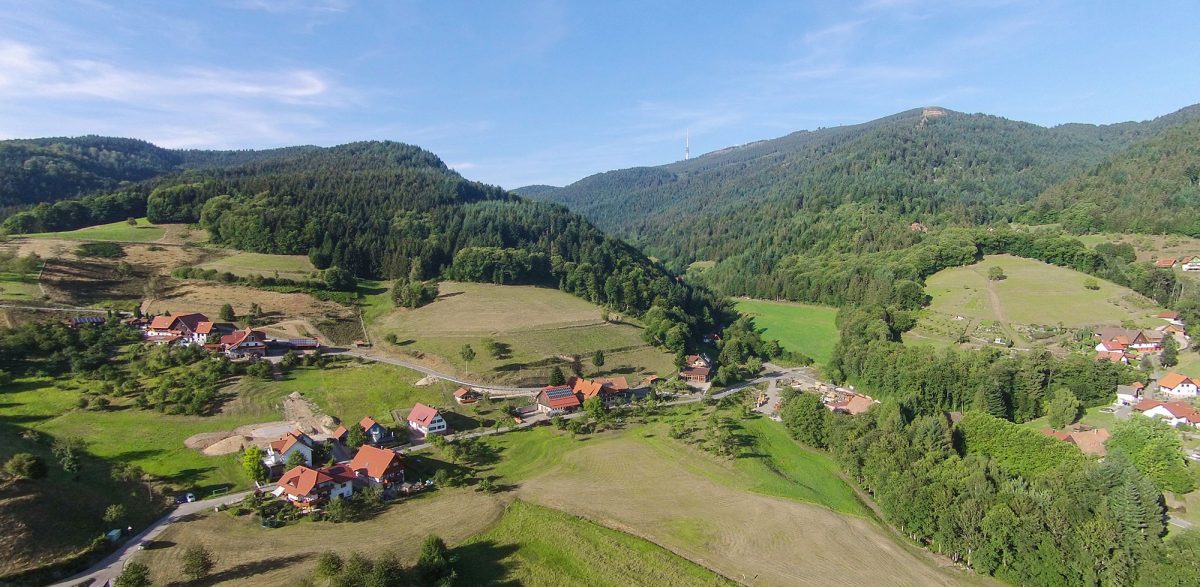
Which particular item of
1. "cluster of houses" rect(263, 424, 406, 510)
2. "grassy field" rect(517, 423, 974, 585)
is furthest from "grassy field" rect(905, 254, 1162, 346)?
"cluster of houses" rect(263, 424, 406, 510)

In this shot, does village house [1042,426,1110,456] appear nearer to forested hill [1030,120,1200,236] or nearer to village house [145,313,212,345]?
forested hill [1030,120,1200,236]

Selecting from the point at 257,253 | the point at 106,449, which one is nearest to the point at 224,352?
the point at 106,449

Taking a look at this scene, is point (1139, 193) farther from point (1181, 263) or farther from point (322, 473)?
point (322, 473)

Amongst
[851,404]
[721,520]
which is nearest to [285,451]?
[721,520]

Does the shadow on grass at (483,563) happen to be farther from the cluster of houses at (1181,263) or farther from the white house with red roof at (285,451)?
the cluster of houses at (1181,263)

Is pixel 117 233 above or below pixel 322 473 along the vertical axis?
above

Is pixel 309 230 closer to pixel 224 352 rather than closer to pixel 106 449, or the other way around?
pixel 224 352
